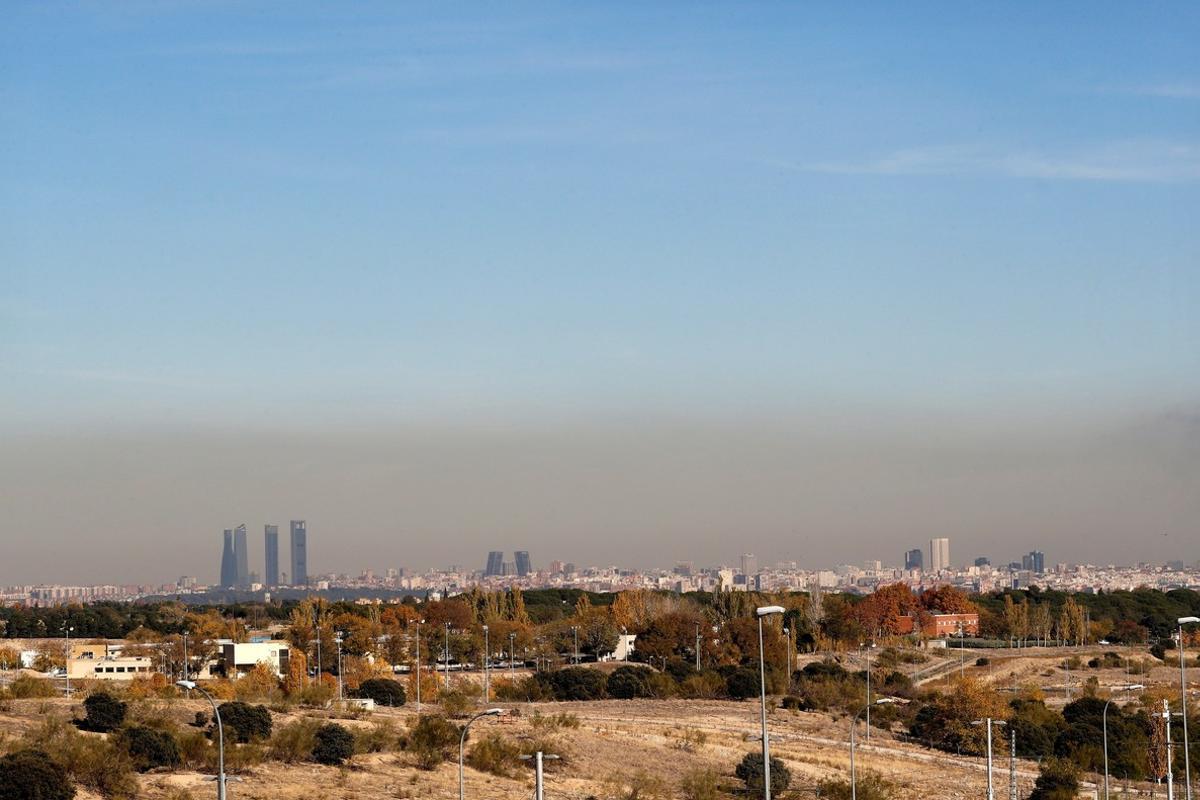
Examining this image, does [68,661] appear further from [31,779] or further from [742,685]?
[31,779]

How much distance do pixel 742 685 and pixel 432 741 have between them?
32276 mm

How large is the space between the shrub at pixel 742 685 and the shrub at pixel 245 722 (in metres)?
35.2

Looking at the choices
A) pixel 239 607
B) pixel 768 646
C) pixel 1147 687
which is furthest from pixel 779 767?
pixel 239 607

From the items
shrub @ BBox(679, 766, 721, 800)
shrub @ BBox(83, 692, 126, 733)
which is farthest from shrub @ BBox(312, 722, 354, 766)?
shrub @ BBox(679, 766, 721, 800)

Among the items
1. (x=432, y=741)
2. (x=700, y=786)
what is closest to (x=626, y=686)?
(x=432, y=741)

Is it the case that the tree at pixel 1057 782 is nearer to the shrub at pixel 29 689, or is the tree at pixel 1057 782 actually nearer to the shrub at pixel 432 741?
the shrub at pixel 432 741

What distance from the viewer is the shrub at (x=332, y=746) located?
169 ft

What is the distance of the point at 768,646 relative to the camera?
305ft

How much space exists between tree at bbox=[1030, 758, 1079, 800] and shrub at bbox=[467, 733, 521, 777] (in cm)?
1809

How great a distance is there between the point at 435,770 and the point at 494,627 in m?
65.8

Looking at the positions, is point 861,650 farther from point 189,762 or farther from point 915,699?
point 189,762

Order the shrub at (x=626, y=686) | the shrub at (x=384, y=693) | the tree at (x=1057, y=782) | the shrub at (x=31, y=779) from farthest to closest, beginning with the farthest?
1. the shrub at (x=626, y=686)
2. the shrub at (x=384, y=693)
3. the tree at (x=1057, y=782)
4. the shrub at (x=31, y=779)

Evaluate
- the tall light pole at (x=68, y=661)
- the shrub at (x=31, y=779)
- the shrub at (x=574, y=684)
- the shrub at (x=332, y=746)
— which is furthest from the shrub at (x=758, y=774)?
the tall light pole at (x=68, y=661)

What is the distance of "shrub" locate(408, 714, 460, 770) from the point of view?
53094 millimetres
